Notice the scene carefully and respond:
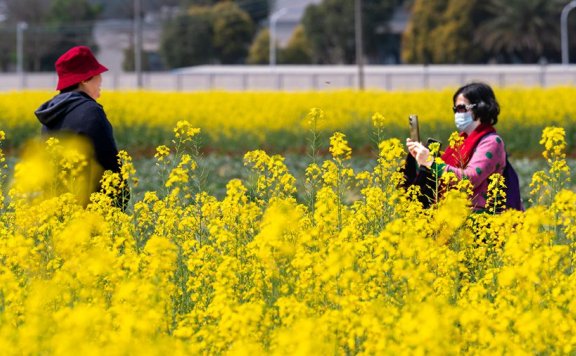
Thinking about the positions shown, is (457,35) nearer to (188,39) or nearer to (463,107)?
(188,39)

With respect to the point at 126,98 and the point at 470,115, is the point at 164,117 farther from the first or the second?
the point at 470,115

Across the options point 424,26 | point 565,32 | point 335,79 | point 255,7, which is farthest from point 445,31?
point 255,7

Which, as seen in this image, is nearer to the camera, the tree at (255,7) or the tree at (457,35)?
the tree at (457,35)

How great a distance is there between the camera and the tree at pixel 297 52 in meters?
76.9

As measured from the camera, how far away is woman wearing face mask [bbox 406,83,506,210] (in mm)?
6480

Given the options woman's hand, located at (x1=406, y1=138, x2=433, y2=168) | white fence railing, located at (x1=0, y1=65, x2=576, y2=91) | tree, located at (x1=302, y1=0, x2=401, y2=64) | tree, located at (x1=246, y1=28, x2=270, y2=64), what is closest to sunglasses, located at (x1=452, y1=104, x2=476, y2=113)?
woman's hand, located at (x1=406, y1=138, x2=433, y2=168)

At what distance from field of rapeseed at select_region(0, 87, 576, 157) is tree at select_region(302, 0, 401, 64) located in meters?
46.9

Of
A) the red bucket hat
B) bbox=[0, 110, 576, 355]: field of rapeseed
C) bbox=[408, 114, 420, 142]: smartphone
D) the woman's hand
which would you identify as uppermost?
the red bucket hat

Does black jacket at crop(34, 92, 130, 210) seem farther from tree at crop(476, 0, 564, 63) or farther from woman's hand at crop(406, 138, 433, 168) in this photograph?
tree at crop(476, 0, 564, 63)

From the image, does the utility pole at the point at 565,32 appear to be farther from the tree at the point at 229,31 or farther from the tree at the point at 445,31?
the tree at the point at 229,31

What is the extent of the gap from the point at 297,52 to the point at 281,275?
7241cm

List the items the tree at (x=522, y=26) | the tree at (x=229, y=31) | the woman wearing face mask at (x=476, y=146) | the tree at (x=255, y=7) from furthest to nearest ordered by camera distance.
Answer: the tree at (x=255, y=7)
the tree at (x=229, y=31)
the tree at (x=522, y=26)
the woman wearing face mask at (x=476, y=146)

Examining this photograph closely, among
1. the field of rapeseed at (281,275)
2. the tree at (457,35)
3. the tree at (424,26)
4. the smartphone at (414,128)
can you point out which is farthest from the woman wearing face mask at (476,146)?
the tree at (424,26)

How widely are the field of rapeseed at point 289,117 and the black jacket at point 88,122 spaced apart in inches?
476
